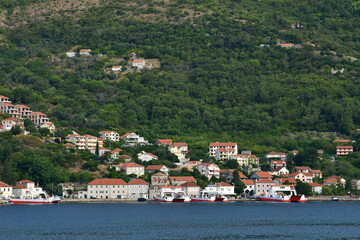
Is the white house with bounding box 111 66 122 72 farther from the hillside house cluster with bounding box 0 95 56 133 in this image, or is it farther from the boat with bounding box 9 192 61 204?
the boat with bounding box 9 192 61 204

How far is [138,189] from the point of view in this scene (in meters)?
112

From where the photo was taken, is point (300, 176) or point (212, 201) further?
point (300, 176)

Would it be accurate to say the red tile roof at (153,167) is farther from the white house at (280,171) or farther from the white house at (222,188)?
the white house at (280,171)

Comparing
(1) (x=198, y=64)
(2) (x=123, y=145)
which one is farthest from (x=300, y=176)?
(1) (x=198, y=64)

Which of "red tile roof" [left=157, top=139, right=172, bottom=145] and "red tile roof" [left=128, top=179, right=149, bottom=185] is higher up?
"red tile roof" [left=157, top=139, right=172, bottom=145]

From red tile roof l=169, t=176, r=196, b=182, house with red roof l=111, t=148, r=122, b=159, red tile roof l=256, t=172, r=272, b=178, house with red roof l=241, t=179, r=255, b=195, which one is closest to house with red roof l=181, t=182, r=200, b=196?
red tile roof l=169, t=176, r=196, b=182

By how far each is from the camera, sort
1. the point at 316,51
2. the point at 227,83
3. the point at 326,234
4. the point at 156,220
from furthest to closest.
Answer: the point at 316,51 → the point at 227,83 → the point at 156,220 → the point at 326,234

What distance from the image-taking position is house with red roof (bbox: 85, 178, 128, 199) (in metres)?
107

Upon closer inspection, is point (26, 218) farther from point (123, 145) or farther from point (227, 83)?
point (227, 83)

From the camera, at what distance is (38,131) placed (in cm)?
12700

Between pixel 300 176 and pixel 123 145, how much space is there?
33.4 meters

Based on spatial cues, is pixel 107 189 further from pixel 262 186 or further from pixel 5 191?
pixel 262 186

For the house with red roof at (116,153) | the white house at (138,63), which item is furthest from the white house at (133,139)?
the white house at (138,63)

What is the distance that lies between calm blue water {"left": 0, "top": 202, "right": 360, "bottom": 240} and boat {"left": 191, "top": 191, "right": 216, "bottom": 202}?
7.78 meters
